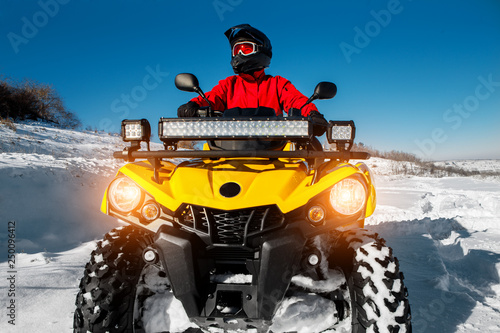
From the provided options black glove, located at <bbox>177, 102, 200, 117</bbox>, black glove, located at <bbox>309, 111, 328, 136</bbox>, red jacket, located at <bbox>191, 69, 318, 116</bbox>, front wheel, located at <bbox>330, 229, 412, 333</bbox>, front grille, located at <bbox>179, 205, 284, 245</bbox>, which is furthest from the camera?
red jacket, located at <bbox>191, 69, 318, 116</bbox>

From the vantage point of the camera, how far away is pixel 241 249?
5.70 feet

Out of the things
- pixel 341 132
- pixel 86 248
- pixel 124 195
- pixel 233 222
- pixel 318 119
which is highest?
pixel 318 119

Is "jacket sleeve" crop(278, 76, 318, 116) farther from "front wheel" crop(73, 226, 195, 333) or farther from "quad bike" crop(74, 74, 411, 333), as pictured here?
"front wheel" crop(73, 226, 195, 333)

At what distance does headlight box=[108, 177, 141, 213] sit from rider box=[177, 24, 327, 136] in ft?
5.24

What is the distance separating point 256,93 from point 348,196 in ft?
7.09

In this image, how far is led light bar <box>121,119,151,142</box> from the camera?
2.03 metres

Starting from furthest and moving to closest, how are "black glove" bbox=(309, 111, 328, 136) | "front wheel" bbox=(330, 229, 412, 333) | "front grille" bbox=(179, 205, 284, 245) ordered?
"black glove" bbox=(309, 111, 328, 136), "front grille" bbox=(179, 205, 284, 245), "front wheel" bbox=(330, 229, 412, 333)

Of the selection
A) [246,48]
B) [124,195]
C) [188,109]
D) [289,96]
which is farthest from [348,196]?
[246,48]

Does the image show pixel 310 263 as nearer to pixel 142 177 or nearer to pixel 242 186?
pixel 242 186

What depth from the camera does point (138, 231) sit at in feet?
6.64

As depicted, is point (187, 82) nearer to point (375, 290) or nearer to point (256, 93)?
point (256, 93)

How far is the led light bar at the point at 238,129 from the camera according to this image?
1927 millimetres

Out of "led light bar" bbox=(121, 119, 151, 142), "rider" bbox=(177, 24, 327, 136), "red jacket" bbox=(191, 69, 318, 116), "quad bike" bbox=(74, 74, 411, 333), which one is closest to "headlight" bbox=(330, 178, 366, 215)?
"quad bike" bbox=(74, 74, 411, 333)

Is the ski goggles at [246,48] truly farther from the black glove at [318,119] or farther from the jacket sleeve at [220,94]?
the black glove at [318,119]
